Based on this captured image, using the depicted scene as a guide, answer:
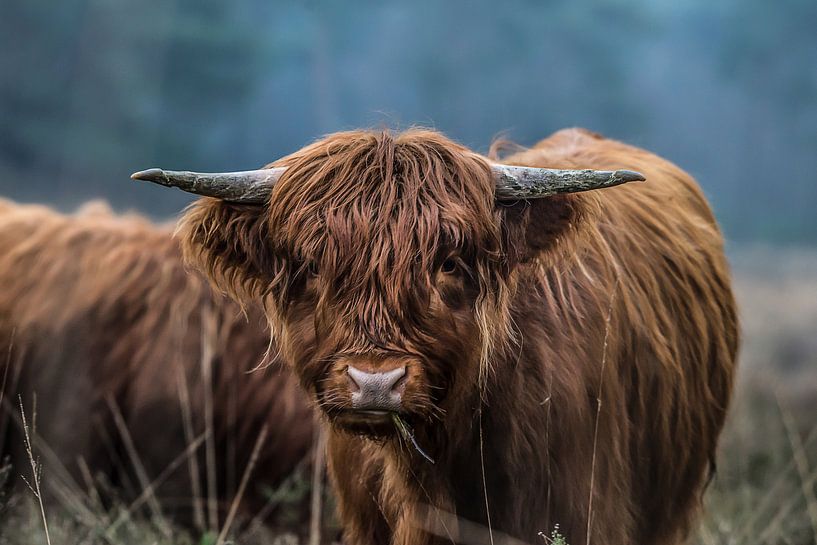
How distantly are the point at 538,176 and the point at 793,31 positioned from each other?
1653cm

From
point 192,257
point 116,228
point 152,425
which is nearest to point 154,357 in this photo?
point 152,425

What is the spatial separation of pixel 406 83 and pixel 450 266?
17.9 metres

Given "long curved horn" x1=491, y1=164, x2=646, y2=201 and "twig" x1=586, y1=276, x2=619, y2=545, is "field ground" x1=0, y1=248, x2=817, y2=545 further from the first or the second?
"long curved horn" x1=491, y1=164, x2=646, y2=201

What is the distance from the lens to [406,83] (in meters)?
20.4

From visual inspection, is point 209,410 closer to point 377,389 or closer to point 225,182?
point 225,182

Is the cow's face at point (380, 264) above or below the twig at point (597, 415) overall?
above

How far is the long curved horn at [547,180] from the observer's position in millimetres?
2746

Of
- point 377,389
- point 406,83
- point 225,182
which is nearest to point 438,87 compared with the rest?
point 406,83

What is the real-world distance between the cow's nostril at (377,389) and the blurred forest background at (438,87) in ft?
28.3

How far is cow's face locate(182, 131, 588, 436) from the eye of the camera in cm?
262

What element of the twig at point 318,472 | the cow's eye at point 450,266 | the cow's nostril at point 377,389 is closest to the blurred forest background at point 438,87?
the twig at point 318,472

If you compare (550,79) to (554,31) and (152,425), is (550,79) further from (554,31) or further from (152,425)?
(152,425)

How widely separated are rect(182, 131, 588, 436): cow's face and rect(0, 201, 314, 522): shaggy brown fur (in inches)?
88.9

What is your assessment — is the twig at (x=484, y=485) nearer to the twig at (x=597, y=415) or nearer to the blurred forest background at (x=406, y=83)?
the twig at (x=597, y=415)
